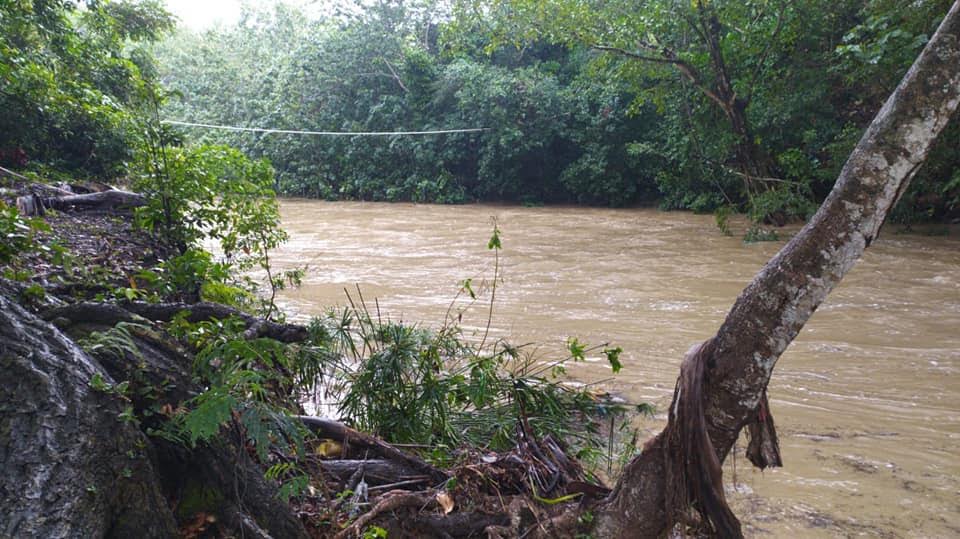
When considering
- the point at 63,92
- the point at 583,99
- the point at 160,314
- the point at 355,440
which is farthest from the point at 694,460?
the point at 583,99

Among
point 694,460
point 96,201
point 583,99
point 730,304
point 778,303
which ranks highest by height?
point 583,99

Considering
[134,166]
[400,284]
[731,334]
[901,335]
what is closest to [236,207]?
[134,166]

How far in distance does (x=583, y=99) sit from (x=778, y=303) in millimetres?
18412

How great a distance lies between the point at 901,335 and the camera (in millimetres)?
6340

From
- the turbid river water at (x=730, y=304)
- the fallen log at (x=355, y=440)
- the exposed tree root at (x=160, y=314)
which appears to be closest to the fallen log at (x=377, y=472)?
the fallen log at (x=355, y=440)

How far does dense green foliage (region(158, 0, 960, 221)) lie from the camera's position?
12164 millimetres

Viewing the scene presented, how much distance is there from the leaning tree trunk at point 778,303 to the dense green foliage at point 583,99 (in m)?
4.85

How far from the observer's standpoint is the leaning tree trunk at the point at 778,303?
6.68ft

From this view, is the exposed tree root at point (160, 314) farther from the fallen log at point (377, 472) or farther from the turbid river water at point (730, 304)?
the turbid river water at point (730, 304)

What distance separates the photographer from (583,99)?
1989 centimetres

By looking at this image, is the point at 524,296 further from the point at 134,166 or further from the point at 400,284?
the point at 134,166

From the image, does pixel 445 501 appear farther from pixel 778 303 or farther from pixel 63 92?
pixel 63 92

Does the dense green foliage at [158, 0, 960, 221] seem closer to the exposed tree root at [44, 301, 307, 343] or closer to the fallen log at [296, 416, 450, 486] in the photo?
the exposed tree root at [44, 301, 307, 343]

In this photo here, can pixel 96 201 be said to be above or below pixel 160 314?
above
